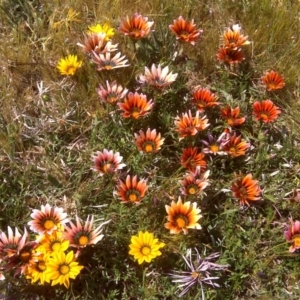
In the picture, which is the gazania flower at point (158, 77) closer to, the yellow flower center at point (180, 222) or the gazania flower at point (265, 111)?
the gazania flower at point (265, 111)

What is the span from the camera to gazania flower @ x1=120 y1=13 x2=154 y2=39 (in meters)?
2.26

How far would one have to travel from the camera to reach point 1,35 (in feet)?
8.04

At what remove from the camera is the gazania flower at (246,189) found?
6.56 ft

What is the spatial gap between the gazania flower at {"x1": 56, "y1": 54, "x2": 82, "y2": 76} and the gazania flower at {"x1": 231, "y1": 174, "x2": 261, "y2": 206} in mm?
853

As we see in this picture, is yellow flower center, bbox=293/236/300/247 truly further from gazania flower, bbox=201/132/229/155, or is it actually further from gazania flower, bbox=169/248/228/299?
gazania flower, bbox=201/132/229/155

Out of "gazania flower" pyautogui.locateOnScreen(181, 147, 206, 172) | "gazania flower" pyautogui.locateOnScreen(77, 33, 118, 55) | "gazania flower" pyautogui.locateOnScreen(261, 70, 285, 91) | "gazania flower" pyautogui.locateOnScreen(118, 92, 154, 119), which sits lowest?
"gazania flower" pyautogui.locateOnScreen(181, 147, 206, 172)

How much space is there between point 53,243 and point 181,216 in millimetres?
481

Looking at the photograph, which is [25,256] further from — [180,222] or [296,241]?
[296,241]

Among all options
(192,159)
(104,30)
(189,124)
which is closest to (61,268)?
(192,159)

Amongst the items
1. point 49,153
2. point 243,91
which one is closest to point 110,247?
point 49,153

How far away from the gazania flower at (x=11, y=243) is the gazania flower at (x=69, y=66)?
742mm

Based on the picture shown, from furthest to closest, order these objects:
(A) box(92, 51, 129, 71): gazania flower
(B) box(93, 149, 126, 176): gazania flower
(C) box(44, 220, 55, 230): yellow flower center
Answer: (A) box(92, 51, 129, 71): gazania flower, (B) box(93, 149, 126, 176): gazania flower, (C) box(44, 220, 55, 230): yellow flower center

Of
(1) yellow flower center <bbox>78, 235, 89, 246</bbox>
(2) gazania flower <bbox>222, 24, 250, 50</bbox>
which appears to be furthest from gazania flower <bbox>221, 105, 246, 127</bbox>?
(1) yellow flower center <bbox>78, 235, 89, 246</bbox>

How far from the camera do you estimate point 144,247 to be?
1857mm
